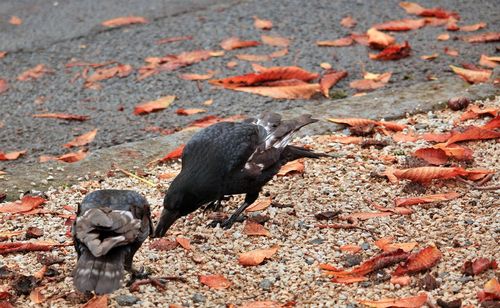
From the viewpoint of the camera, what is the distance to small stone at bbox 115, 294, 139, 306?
431cm

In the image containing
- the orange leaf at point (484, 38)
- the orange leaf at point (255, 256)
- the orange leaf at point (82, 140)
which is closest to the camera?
the orange leaf at point (255, 256)

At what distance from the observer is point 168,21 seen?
9398mm

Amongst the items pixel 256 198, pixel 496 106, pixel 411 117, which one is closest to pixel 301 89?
pixel 411 117

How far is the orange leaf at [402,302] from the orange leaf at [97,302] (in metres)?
1.18

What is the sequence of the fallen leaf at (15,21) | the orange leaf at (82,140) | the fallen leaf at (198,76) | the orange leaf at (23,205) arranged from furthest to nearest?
the fallen leaf at (15,21) → the fallen leaf at (198,76) → the orange leaf at (82,140) → the orange leaf at (23,205)

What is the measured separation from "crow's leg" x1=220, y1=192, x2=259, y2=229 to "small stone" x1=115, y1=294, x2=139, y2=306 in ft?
3.16

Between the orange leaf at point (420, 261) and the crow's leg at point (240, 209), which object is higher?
the orange leaf at point (420, 261)

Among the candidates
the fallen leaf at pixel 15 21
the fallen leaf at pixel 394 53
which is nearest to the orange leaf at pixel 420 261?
the fallen leaf at pixel 394 53

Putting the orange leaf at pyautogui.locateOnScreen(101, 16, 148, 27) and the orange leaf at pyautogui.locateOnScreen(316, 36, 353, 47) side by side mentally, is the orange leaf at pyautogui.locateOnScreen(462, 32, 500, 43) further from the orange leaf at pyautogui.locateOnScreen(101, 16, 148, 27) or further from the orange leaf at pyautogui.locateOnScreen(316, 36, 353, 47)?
the orange leaf at pyautogui.locateOnScreen(101, 16, 148, 27)

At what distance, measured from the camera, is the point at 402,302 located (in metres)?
4.07

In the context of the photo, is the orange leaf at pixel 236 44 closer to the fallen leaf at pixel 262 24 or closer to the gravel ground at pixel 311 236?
the fallen leaf at pixel 262 24

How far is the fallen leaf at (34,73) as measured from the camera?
27.2 feet

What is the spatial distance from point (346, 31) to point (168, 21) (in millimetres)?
1881

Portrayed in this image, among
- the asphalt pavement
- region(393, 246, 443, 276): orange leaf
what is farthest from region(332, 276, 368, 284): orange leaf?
the asphalt pavement
